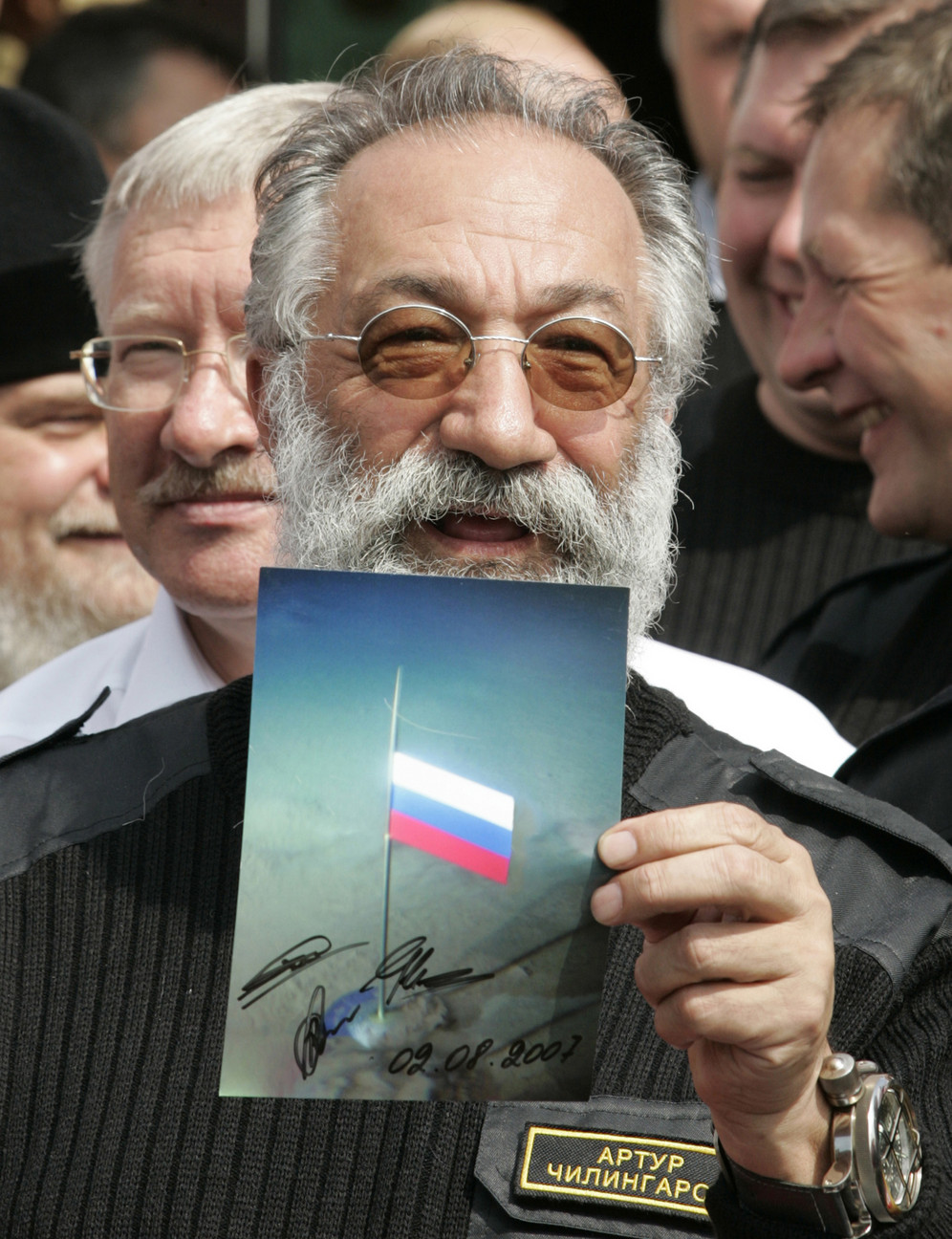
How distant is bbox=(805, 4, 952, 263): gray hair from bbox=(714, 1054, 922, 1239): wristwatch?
192cm

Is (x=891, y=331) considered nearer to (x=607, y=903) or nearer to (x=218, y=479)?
(x=218, y=479)

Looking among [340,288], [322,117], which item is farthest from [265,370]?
[322,117]

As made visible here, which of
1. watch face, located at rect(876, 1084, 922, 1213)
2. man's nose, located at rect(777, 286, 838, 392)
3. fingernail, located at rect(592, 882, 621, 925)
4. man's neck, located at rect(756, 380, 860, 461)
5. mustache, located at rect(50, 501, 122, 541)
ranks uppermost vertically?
man's nose, located at rect(777, 286, 838, 392)

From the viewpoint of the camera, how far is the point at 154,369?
2.81 meters

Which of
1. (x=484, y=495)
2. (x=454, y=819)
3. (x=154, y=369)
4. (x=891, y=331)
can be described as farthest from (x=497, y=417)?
(x=891, y=331)

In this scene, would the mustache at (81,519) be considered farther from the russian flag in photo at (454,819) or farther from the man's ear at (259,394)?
the russian flag in photo at (454,819)

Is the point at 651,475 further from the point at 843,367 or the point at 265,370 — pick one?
the point at 843,367

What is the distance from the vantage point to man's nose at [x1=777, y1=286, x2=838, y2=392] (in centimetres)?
316

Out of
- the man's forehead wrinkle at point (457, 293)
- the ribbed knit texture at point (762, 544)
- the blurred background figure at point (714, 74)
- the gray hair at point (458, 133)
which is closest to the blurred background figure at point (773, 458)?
the ribbed knit texture at point (762, 544)

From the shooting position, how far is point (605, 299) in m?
2.04

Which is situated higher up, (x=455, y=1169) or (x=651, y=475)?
(x=651, y=475)

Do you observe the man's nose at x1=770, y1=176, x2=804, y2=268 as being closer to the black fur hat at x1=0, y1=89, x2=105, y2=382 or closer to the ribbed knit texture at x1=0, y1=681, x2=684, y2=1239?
the black fur hat at x1=0, y1=89, x2=105, y2=382

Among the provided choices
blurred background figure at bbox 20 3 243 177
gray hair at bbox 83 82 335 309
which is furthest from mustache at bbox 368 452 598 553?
blurred background figure at bbox 20 3 243 177

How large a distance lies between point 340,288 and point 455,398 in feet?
0.84
